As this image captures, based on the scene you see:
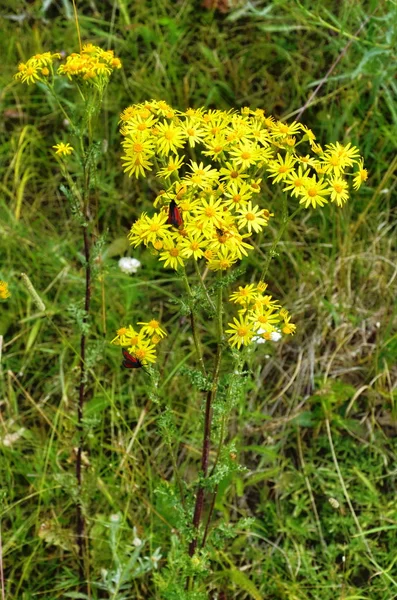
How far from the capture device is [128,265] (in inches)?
117

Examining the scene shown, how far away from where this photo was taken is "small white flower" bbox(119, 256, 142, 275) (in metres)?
2.96

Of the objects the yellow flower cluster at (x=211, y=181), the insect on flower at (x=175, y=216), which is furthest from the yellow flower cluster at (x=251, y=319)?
the insect on flower at (x=175, y=216)

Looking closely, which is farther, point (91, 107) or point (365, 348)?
point (365, 348)

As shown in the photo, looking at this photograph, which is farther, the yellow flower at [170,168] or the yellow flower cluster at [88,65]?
the yellow flower cluster at [88,65]

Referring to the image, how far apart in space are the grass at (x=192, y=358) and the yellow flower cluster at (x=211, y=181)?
416mm

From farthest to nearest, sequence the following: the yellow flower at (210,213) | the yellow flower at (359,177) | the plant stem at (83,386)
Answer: the plant stem at (83,386) → the yellow flower at (359,177) → the yellow flower at (210,213)

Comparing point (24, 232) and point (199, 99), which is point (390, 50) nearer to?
point (199, 99)

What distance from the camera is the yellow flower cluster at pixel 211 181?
1.55m

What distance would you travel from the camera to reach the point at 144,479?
2.52m

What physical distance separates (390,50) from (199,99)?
973mm

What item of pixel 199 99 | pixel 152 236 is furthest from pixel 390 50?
pixel 152 236

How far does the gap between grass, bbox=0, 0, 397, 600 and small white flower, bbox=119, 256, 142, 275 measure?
0.19ft

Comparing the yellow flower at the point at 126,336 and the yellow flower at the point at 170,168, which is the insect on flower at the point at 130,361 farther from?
the yellow flower at the point at 170,168

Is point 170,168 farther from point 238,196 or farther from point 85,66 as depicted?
point 85,66
